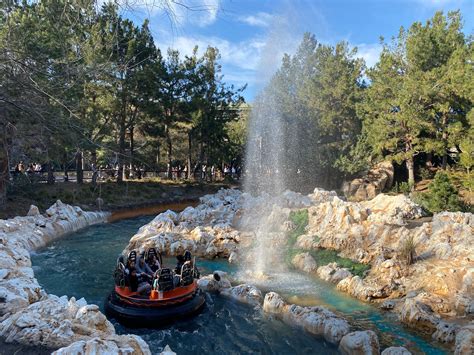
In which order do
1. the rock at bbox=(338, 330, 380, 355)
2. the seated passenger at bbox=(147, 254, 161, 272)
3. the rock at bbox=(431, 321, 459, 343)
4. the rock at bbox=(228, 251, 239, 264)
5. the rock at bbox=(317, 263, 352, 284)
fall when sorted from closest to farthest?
the rock at bbox=(338, 330, 380, 355) < the rock at bbox=(431, 321, 459, 343) < the seated passenger at bbox=(147, 254, 161, 272) < the rock at bbox=(317, 263, 352, 284) < the rock at bbox=(228, 251, 239, 264)

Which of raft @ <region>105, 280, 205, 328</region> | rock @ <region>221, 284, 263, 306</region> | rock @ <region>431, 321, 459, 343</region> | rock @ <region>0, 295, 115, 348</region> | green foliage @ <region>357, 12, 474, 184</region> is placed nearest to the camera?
rock @ <region>0, 295, 115, 348</region>

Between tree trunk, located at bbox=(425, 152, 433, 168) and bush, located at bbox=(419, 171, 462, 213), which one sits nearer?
bush, located at bbox=(419, 171, 462, 213)

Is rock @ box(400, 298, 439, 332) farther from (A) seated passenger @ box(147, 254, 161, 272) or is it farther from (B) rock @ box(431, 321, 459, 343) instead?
(A) seated passenger @ box(147, 254, 161, 272)

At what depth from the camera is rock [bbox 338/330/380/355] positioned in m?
8.44

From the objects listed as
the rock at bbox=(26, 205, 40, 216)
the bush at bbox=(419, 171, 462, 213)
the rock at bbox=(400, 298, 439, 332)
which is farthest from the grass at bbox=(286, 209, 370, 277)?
the rock at bbox=(26, 205, 40, 216)

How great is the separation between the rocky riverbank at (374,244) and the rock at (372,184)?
7712 millimetres

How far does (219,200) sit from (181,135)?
60.6 feet

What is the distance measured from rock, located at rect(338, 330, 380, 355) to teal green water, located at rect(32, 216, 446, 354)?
1.23ft

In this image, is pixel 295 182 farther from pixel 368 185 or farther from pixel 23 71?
pixel 23 71

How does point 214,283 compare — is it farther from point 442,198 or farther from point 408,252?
point 442,198

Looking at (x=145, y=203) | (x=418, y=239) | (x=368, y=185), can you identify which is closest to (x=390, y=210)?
(x=418, y=239)

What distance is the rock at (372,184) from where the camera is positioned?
29.6 metres

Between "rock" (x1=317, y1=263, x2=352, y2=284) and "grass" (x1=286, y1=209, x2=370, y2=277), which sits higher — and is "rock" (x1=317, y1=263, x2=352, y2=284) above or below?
below

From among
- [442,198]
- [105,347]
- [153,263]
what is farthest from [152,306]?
[442,198]
